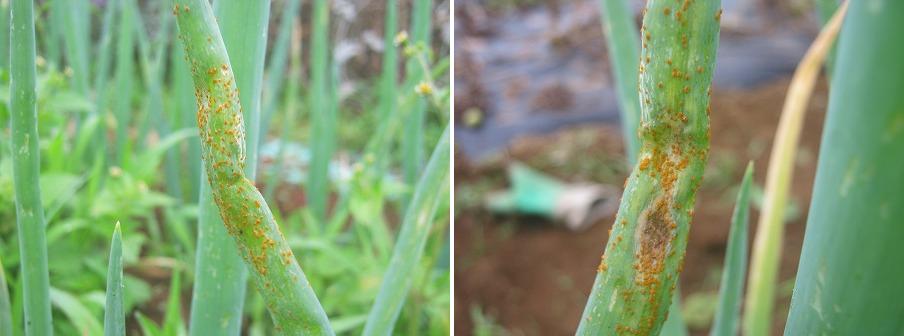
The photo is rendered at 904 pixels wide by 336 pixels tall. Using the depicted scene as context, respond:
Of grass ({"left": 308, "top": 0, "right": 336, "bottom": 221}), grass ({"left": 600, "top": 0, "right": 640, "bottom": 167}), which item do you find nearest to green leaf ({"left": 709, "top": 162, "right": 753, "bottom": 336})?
grass ({"left": 600, "top": 0, "right": 640, "bottom": 167})

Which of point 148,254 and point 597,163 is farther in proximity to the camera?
point 597,163

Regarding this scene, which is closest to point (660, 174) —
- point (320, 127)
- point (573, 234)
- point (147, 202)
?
point (147, 202)

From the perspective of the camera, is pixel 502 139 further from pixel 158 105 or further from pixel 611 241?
pixel 611 241

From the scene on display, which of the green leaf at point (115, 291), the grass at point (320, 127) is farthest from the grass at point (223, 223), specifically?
the grass at point (320, 127)

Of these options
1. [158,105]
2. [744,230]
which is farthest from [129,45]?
[744,230]

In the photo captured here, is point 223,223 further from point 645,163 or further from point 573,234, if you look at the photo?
point 573,234
